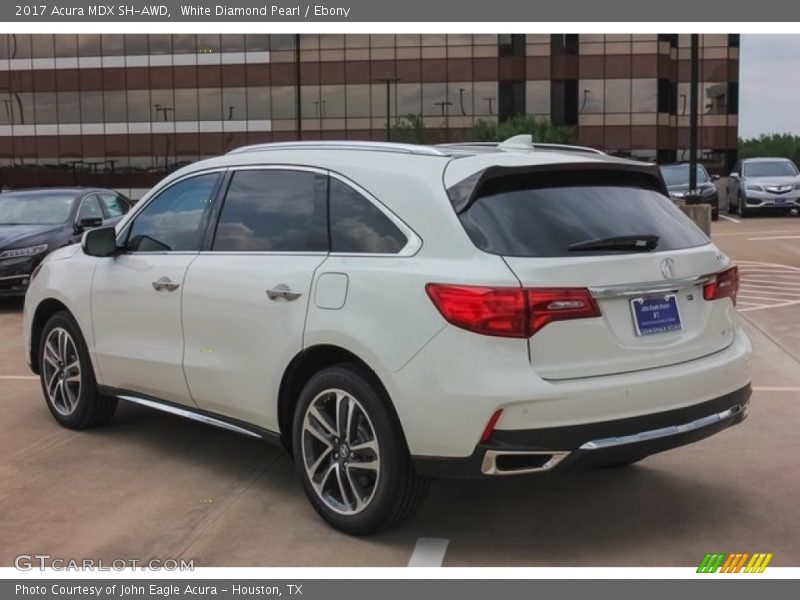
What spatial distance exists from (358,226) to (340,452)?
3.38 feet

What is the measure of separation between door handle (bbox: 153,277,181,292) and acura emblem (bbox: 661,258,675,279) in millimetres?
2538

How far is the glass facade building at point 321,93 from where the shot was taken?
206 ft

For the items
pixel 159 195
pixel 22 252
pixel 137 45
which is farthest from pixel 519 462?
pixel 137 45

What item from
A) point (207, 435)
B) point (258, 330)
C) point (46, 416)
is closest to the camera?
point (258, 330)

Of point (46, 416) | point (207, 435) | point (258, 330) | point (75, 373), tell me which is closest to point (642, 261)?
point (258, 330)

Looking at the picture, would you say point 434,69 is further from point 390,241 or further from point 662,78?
point 390,241

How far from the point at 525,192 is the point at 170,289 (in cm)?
213

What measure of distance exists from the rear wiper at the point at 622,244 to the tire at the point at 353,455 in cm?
Result: 104

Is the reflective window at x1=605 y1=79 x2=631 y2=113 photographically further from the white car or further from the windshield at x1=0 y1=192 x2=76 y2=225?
the white car

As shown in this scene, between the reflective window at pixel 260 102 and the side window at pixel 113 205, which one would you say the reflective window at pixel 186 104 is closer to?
the reflective window at pixel 260 102

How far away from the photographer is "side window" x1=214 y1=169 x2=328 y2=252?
4613mm

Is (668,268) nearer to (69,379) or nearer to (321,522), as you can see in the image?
(321,522)

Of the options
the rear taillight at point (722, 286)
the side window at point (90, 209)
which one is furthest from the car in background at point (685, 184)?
the rear taillight at point (722, 286)

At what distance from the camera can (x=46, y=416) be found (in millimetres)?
6660
